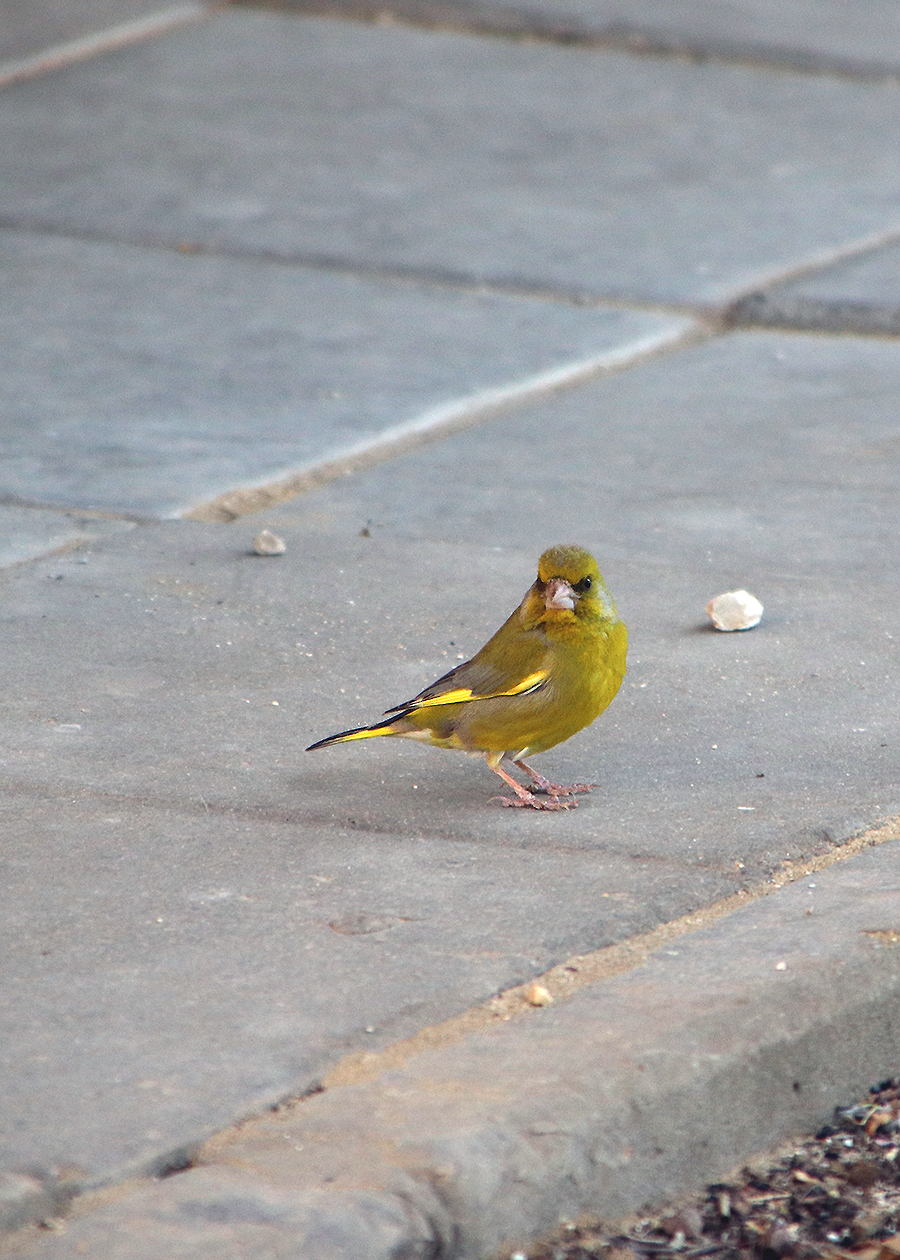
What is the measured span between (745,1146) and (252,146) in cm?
589

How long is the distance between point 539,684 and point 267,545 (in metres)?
1.20

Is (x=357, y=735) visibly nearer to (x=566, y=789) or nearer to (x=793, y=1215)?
(x=566, y=789)

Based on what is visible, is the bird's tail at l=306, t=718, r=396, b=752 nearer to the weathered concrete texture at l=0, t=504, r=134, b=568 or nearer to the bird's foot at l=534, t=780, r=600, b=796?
the bird's foot at l=534, t=780, r=600, b=796

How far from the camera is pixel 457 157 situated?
780cm

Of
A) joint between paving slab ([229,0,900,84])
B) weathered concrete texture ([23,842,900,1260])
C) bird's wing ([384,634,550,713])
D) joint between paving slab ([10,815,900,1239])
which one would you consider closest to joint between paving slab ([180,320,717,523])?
bird's wing ([384,634,550,713])

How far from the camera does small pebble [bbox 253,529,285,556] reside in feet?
14.7

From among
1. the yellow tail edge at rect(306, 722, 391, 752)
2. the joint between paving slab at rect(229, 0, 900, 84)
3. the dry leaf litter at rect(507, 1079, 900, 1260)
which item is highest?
the joint between paving slab at rect(229, 0, 900, 84)

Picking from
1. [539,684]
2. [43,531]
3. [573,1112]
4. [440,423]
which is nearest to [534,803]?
[539,684]

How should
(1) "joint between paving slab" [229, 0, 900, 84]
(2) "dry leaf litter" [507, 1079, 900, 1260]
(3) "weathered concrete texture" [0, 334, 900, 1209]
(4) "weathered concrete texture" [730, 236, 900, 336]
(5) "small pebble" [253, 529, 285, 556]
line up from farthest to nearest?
(1) "joint between paving slab" [229, 0, 900, 84] → (4) "weathered concrete texture" [730, 236, 900, 336] → (5) "small pebble" [253, 529, 285, 556] → (3) "weathered concrete texture" [0, 334, 900, 1209] → (2) "dry leaf litter" [507, 1079, 900, 1260]

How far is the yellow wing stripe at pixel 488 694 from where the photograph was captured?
11.3 feet

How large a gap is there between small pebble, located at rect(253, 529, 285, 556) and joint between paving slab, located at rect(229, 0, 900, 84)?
5.31m

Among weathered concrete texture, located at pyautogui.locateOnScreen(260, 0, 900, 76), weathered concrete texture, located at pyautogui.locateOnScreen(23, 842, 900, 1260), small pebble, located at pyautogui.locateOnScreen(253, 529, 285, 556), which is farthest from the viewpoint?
weathered concrete texture, located at pyautogui.locateOnScreen(260, 0, 900, 76)

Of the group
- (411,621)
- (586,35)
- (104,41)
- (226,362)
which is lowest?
(411,621)

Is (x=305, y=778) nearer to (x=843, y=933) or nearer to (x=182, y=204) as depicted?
(x=843, y=933)
